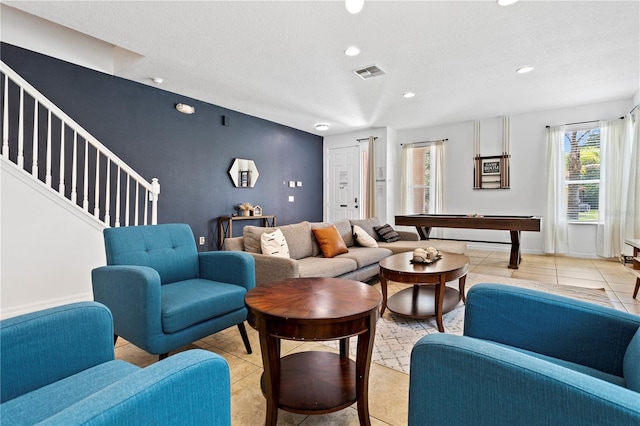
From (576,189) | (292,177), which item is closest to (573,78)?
(576,189)

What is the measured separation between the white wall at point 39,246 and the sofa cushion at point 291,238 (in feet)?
5.16

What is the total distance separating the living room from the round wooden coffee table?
7.28ft

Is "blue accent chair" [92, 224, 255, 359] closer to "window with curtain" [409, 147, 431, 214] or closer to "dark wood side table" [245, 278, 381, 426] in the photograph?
"dark wood side table" [245, 278, 381, 426]

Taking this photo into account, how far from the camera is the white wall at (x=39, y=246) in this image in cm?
264

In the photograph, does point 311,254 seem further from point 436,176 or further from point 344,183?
point 436,176

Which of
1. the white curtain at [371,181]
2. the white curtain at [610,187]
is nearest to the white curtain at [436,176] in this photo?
the white curtain at [371,181]

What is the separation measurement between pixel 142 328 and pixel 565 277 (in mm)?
4842

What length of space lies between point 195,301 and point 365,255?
2.16 m

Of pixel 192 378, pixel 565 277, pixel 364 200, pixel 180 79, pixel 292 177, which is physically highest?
pixel 180 79

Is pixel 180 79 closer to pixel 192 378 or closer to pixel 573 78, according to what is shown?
pixel 192 378

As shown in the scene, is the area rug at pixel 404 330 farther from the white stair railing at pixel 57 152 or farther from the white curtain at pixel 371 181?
the white curtain at pixel 371 181

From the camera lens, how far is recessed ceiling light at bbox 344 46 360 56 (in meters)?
3.17

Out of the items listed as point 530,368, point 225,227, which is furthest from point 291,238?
point 530,368

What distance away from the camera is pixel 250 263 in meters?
2.15
